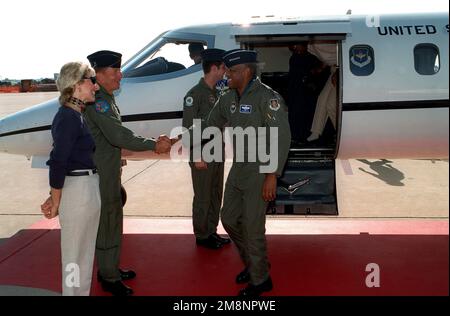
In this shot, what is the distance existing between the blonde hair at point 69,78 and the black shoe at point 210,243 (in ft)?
9.45

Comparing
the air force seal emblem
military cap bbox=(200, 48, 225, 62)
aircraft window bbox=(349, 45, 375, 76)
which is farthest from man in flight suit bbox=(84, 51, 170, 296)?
aircraft window bbox=(349, 45, 375, 76)

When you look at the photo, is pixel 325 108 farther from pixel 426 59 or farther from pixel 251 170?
pixel 251 170

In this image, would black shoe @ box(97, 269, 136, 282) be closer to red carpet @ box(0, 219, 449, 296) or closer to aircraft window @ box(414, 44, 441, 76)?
red carpet @ box(0, 219, 449, 296)

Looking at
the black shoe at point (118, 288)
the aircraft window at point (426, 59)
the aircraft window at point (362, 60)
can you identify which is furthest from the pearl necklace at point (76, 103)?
the aircraft window at point (426, 59)

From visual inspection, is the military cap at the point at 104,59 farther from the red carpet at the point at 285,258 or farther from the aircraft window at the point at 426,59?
the aircraft window at the point at 426,59

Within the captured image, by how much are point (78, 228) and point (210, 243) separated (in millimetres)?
2498

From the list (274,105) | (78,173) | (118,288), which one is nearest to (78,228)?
(78,173)

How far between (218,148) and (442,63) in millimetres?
2850

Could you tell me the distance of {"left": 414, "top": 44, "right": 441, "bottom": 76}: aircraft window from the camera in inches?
221

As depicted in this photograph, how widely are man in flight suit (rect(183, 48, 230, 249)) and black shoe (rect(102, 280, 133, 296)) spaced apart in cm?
141

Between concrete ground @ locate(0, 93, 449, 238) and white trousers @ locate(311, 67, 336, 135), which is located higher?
white trousers @ locate(311, 67, 336, 135)

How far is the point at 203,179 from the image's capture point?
5.54 meters

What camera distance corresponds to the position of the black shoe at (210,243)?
18.6ft

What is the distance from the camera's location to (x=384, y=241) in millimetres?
5855
